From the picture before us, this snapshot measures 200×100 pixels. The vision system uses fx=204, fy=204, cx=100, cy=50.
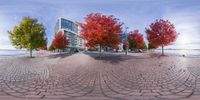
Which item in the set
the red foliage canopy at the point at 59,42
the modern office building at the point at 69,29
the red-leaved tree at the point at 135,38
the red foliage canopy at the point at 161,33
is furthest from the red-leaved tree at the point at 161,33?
the modern office building at the point at 69,29

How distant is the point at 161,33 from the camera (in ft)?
109

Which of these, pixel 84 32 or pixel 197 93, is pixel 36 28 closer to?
pixel 84 32

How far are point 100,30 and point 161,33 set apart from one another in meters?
13.2

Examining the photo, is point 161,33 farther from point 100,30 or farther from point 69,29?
point 69,29

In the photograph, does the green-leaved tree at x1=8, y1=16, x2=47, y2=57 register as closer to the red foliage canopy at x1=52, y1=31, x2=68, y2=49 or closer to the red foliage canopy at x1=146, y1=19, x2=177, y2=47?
the red foliage canopy at x1=146, y1=19, x2=177, y2=47

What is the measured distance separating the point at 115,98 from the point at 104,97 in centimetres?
35

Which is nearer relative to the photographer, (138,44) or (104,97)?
(104,97)

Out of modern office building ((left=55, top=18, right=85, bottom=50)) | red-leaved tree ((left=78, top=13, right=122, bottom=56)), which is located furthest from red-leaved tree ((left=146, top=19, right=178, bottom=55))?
modern office building ((left=55, top=18, right=85, bottom=50))

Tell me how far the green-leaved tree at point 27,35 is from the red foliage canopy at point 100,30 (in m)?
9.36

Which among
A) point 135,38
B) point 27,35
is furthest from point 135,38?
point 27,35

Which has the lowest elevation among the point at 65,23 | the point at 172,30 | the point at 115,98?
the point at 115,98

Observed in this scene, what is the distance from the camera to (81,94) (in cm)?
683

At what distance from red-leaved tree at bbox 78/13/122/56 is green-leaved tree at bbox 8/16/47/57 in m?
9.36

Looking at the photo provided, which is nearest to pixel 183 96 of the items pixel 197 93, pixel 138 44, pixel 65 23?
pixel 197 93
